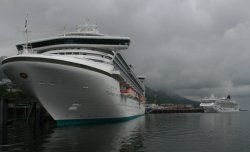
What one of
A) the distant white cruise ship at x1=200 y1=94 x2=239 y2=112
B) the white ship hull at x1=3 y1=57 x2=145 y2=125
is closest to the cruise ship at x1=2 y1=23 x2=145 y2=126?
the white ship hull at x1=3 y1=57 x2=145 y2=125

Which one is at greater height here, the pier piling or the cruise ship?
the cruise ship

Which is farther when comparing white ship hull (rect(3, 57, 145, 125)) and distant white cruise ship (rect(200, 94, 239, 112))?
distant white cruise ship (rect(200, 94, 239, 112))

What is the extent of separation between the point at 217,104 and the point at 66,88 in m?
126

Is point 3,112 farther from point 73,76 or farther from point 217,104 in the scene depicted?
point 217,104

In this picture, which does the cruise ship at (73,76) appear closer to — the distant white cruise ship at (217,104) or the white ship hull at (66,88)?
the white ship hull at (66,88)

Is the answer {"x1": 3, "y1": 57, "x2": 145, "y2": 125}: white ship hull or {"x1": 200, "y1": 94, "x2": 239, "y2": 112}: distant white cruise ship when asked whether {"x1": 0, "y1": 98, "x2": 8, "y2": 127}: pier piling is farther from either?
{"x1": 200, "y1": 94, "x2": 239, "y2": 112}: distant white cruise ship

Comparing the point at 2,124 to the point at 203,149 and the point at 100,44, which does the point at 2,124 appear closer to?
the point at 100,44

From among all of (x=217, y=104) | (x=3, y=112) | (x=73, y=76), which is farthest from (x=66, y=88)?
(x=217, y=104)

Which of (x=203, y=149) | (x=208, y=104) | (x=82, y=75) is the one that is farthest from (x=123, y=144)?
(x=208, y=104)

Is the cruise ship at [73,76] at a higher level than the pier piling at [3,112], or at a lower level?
higher

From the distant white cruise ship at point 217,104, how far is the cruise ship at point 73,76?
11063 centimetres

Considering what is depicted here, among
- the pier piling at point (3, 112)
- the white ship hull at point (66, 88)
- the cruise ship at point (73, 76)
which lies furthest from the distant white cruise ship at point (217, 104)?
the pier piling at point (3, 112)

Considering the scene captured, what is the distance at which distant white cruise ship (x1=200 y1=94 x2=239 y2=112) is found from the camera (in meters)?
142

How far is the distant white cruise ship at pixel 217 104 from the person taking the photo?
142125 mm
